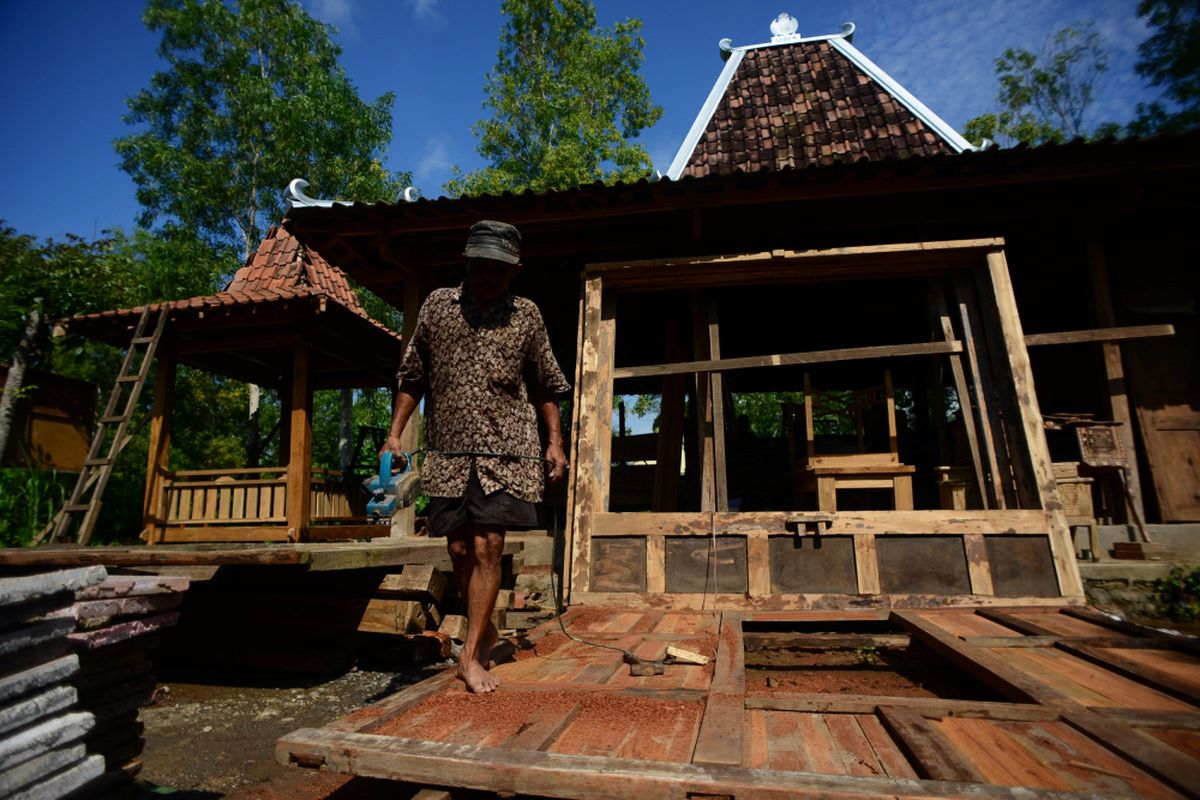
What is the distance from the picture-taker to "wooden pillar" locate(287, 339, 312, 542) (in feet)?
25.1

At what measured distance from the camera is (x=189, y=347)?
27.5 ft

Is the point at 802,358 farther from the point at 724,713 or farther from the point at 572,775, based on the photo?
the point at 572,775

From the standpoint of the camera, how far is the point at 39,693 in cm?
165

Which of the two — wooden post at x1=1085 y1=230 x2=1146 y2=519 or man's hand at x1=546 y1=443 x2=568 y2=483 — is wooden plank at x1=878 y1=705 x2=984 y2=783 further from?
wooden post at x1=1085 y1=230 x2=1146 y2=519

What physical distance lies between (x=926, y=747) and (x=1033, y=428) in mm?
3489

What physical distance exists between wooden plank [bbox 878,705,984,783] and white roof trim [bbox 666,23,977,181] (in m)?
6.41

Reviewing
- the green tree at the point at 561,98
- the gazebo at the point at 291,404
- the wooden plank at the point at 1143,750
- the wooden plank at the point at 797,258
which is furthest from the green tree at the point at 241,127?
the wooden plank at the point at 1143,750

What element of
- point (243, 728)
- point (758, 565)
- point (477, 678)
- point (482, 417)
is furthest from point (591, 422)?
point (243, 728)

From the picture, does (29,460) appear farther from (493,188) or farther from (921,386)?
(921,386)

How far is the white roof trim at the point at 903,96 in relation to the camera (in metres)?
7.68

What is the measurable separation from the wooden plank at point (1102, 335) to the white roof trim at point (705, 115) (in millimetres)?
4315

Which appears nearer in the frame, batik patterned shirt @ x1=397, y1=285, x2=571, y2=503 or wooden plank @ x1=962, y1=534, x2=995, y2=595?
batik patterned shirt @ x1=397, y1=285, x2=571, y2=503

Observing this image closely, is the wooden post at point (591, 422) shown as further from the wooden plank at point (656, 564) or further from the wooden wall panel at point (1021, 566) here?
the wooden wall panel at point (1021, 566)

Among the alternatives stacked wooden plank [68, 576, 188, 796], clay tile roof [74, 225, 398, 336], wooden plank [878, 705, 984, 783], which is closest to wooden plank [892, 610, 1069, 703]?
wooden plank [878, 705, 984, 783]
